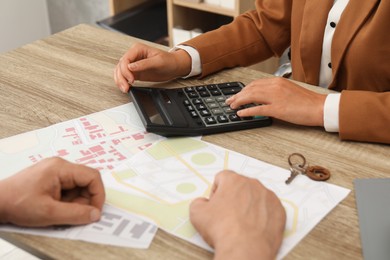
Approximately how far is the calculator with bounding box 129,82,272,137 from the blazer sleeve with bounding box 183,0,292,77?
0.42 feet

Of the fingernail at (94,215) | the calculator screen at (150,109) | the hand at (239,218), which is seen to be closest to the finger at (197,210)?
the hand at (239,218)

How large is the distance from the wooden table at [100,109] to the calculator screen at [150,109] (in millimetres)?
44

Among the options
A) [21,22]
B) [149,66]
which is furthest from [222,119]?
[21,22]

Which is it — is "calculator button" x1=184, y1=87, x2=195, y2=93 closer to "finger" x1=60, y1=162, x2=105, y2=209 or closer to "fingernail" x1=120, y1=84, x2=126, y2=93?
"fingernail" x1=120, y1=84, x2=126, y2=93

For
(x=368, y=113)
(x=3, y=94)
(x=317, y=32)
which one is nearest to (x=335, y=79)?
(x=317, y=32)

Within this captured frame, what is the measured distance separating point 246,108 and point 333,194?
27 centimetres

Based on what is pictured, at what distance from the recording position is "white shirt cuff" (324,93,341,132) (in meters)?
0.98

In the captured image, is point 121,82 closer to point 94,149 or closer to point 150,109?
point 150,109

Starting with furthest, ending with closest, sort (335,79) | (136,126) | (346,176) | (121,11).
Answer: (121,11), (335,79), (136,126), (346,176)

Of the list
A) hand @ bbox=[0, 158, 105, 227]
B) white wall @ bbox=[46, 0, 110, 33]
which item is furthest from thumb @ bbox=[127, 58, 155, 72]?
white wall @ bbox=[46, 0, 110, 33]

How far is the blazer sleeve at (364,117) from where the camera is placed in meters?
0.95

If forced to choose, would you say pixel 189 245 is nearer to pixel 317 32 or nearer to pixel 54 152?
pixel 54 152

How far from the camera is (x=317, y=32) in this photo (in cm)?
127

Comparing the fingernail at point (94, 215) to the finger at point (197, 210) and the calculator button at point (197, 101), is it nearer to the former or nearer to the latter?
the finger at point (197, 210)
